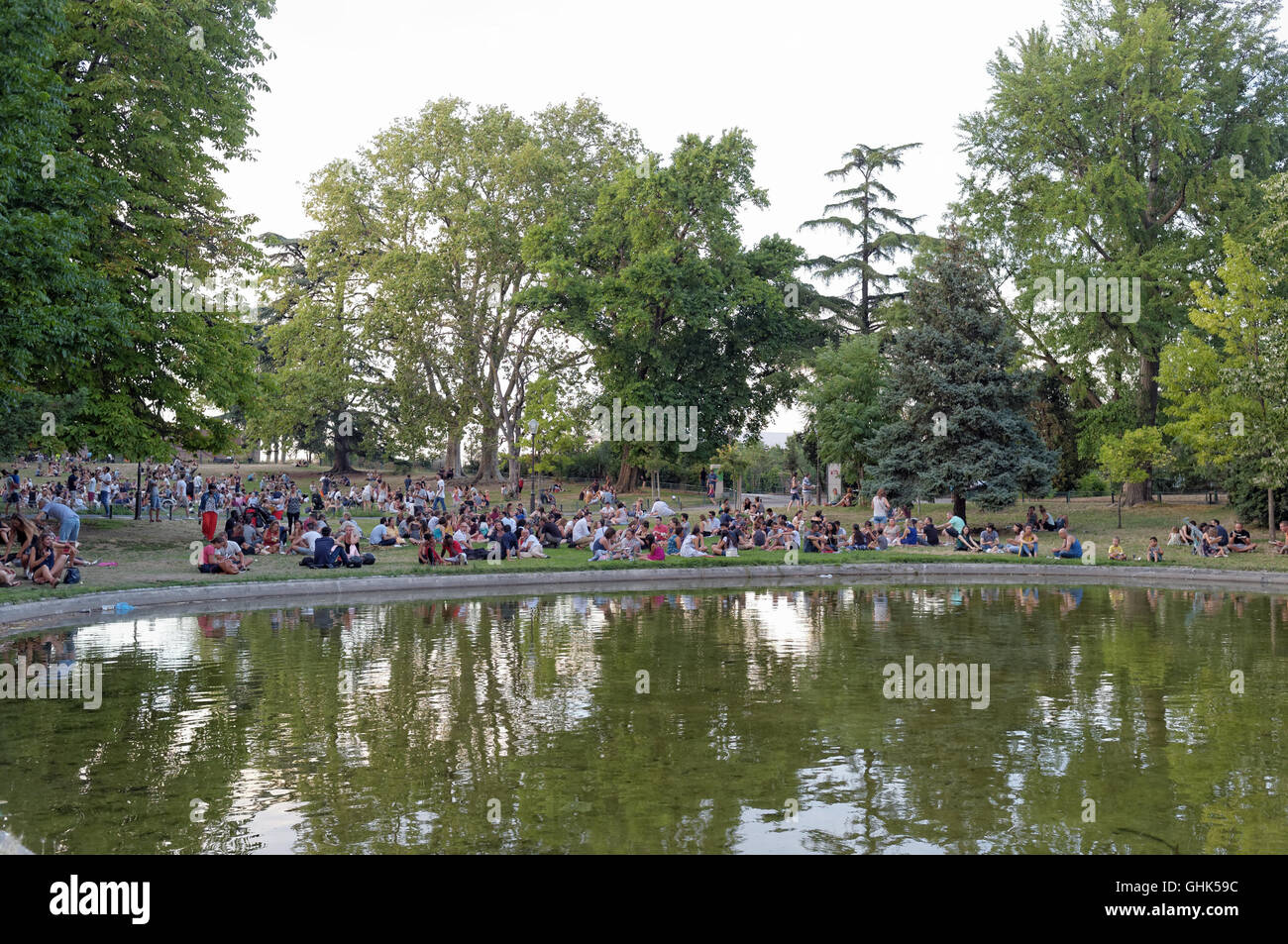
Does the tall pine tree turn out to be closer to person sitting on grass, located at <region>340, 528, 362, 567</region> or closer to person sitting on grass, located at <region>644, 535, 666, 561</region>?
person sitting on grass, located at <region>644, 535, 666, 561</region>

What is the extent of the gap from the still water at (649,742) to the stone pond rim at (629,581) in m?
2.55

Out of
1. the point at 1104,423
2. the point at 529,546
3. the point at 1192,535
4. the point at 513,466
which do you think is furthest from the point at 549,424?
the point at 1192,535

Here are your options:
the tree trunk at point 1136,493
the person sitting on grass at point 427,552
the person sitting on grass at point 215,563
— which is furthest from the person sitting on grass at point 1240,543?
the person sitting on grass at point 215,563

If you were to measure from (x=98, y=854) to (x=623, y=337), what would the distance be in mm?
46048

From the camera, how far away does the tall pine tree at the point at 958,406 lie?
36969 mm

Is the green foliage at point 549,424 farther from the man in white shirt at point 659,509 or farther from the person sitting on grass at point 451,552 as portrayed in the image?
the person sitting on grass at point 451,552

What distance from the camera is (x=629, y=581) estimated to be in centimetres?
2216

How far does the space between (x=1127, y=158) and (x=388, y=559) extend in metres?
36.4

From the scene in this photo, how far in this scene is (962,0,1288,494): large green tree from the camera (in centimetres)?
3950

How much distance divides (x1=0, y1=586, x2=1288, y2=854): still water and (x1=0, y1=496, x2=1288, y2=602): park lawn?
5.27 metres

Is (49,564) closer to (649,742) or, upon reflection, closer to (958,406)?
(649,742)

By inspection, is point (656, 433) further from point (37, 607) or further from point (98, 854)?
point (98, 854)
